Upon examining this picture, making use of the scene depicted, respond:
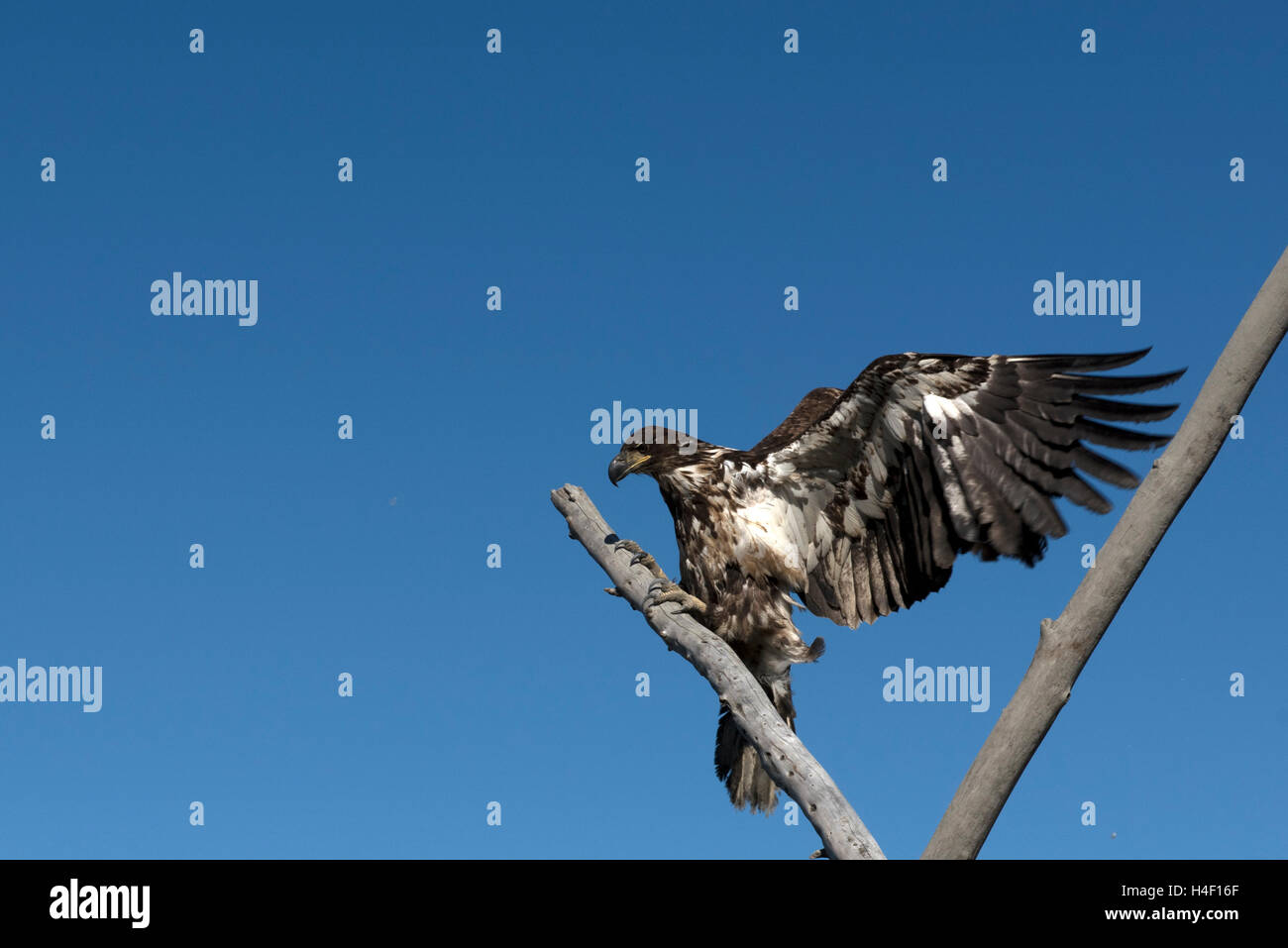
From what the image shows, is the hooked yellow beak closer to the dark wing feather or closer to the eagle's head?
the eagle's head

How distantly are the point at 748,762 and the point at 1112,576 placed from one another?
7.01ft

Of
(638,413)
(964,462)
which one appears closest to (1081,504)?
(964,462)

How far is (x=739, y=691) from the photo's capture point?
4.50m

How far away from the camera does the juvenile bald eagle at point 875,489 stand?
4.50 m

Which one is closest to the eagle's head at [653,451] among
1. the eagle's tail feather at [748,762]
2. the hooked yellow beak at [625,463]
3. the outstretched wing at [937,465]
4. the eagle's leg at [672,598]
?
the hooked yellow beak at [625,463]

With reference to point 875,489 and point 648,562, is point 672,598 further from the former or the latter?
point 875,489

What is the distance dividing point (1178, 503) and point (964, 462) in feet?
3.61

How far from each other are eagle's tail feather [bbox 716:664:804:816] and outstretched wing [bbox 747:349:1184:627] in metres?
0.46

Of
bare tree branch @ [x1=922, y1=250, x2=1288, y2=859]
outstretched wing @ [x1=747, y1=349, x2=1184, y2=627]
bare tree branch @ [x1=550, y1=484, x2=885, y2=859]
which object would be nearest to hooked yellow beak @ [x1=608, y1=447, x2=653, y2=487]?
bare tree branch @ [x1=550, y1=484, x2=885, y2=859]

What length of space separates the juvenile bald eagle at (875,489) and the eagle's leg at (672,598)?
0.4 inches

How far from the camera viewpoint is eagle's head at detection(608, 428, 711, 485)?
5.29 metres

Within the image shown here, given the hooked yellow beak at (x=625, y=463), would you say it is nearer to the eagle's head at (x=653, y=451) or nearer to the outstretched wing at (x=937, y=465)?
the eagle's head at (x=653, y=451)

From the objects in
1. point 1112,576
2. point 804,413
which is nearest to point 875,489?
point 804,413
